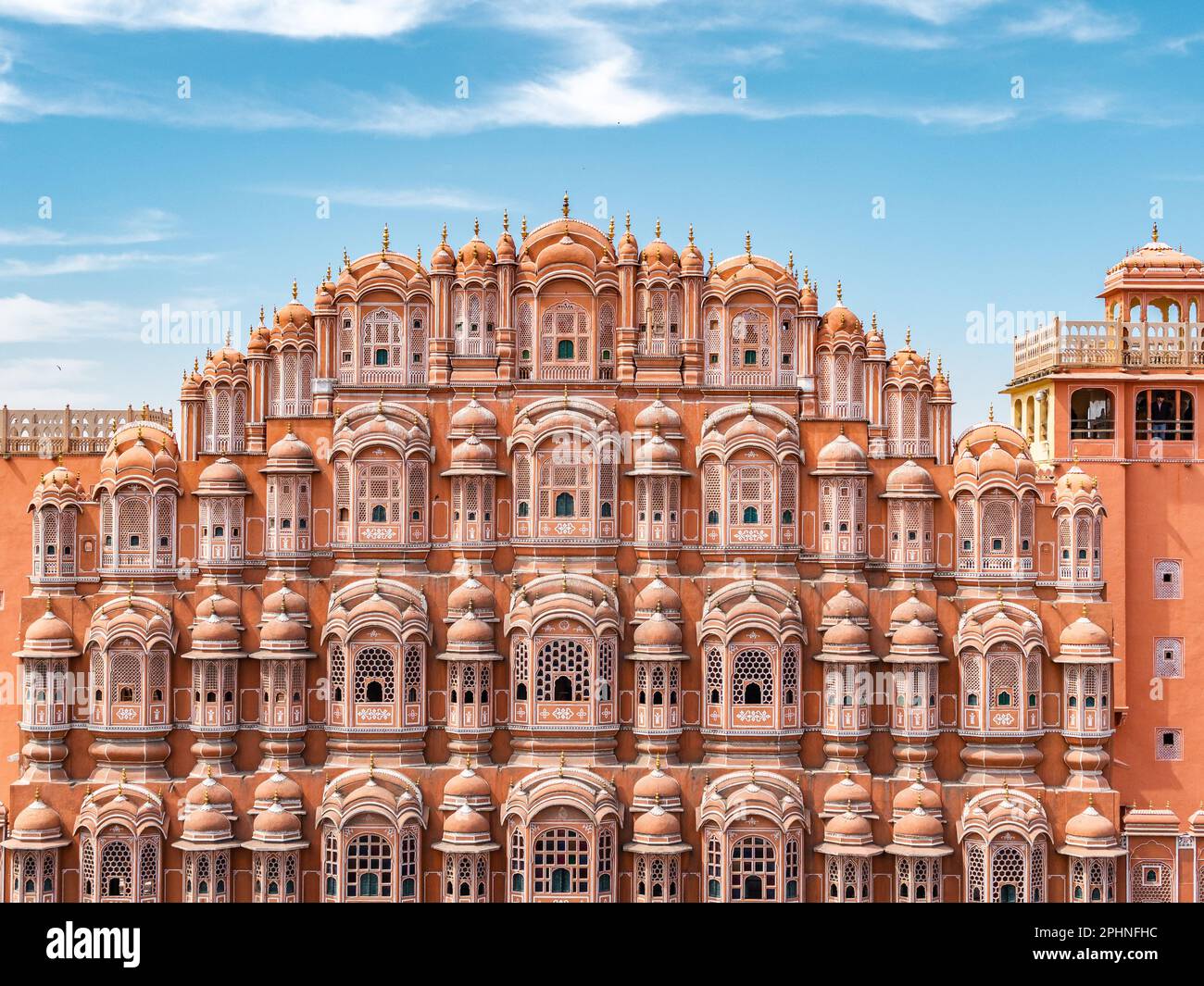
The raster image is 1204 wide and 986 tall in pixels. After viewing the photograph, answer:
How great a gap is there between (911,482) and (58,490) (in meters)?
22.8

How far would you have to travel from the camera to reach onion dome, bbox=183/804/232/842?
37969 millimetres

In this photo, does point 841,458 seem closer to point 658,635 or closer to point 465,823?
point 658,635

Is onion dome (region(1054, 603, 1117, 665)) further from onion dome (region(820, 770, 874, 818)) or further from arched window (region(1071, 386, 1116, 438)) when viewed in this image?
arched window (region(1071, 386, 1116, 438))

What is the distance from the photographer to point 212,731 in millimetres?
39156

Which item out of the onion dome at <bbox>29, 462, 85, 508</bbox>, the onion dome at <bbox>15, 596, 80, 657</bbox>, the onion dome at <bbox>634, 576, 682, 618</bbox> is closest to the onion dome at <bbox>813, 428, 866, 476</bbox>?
the onion dome at <bbox>634, 576, 682, 618</bbox>

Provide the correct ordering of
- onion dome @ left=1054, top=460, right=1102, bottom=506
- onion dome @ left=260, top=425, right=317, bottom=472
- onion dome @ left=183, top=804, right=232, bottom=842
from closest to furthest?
onion dome @ left=183, top=804, right=232, bottom=842
onion dome @ left=260, top=425, right=317, bottom=472
onion dome @ left=1054, top=460, right=1102, bottom=506

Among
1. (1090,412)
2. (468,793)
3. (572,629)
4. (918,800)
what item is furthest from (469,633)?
(1090,412)

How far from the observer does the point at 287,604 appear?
3922 centimetres

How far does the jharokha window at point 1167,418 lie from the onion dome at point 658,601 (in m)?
15.5

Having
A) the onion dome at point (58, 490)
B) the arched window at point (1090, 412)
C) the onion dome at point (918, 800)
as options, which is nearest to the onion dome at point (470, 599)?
the onion dome at point (58, 490)

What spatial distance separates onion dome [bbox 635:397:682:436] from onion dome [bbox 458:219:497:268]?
604cm

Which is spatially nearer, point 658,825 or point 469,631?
point 658,825

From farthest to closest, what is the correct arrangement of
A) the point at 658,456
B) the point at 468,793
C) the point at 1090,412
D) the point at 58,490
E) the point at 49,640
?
the point at 1090,412 → the point at 58,490 → the point at 49,640 → the point at 658,456 → the point at 468,793

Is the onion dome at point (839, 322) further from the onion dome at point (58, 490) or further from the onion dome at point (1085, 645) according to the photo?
the onion dome at point (58, 490)
